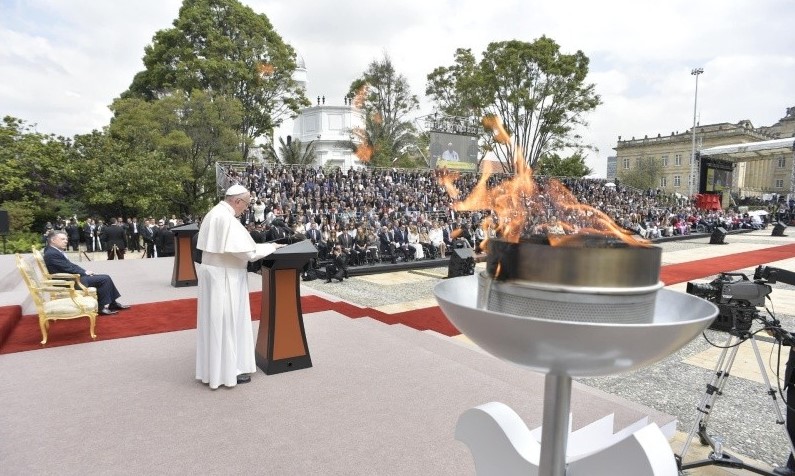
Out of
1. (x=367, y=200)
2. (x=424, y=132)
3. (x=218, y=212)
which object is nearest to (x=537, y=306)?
(x=218, y=212)

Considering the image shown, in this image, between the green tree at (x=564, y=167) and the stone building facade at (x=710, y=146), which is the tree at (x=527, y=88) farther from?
the stone building facade at (x=710, y=146)

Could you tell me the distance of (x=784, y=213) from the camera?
29.0 m

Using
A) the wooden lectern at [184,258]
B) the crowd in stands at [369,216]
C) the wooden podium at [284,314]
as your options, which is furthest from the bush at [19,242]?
the wooden podium at [284,314]

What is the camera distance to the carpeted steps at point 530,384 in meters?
3.23

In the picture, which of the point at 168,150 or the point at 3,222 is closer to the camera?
the point at 3,222

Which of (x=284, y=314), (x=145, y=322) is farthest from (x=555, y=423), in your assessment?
(x=145, y=322)

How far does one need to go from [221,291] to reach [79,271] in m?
3.34

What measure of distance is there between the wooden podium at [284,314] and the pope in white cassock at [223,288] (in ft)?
0.77

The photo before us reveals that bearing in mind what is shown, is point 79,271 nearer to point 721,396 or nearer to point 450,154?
point 721,396

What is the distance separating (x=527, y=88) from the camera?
77.6ft

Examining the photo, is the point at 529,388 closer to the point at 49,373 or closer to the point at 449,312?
the point at 449,312

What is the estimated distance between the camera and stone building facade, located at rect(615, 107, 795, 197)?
47656 mm

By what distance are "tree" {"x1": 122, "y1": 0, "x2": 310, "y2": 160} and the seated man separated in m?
16.5

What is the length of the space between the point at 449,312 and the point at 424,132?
24.7m
